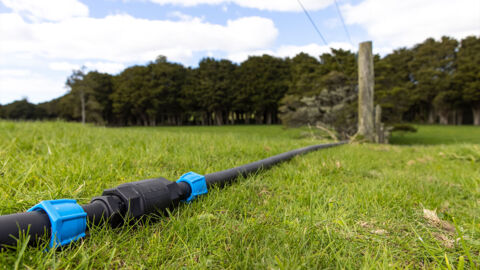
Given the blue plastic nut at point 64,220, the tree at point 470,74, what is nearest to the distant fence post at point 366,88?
the blue plastic nut at point 64,220

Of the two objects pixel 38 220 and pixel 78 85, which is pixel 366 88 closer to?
pixel 38 220

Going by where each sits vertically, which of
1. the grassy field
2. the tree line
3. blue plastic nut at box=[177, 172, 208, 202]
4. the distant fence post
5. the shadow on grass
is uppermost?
the tree line

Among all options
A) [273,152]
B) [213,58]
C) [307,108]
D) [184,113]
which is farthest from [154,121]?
[273,152]

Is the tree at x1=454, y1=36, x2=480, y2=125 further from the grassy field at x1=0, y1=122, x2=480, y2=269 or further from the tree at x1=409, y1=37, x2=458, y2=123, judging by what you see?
the grassy field at x1=0, y1=122, x2=480, y2=269

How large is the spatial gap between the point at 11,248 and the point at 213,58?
157 ft

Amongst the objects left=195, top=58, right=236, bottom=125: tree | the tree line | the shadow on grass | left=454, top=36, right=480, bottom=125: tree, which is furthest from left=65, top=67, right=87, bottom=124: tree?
left=454, top=36, right=480, bottom=125: tree

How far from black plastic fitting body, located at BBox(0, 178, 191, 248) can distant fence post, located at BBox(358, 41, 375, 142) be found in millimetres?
8492

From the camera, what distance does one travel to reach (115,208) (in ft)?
3.81

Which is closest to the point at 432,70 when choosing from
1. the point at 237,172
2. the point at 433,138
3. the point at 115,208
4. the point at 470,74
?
the point at 470,74

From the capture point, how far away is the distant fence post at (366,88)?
27.6ft

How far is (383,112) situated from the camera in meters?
13.7

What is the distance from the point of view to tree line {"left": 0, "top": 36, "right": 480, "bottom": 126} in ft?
120

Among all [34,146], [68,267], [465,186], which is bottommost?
[465,186]

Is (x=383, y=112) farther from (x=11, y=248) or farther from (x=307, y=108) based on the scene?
(x=11, y=248)
